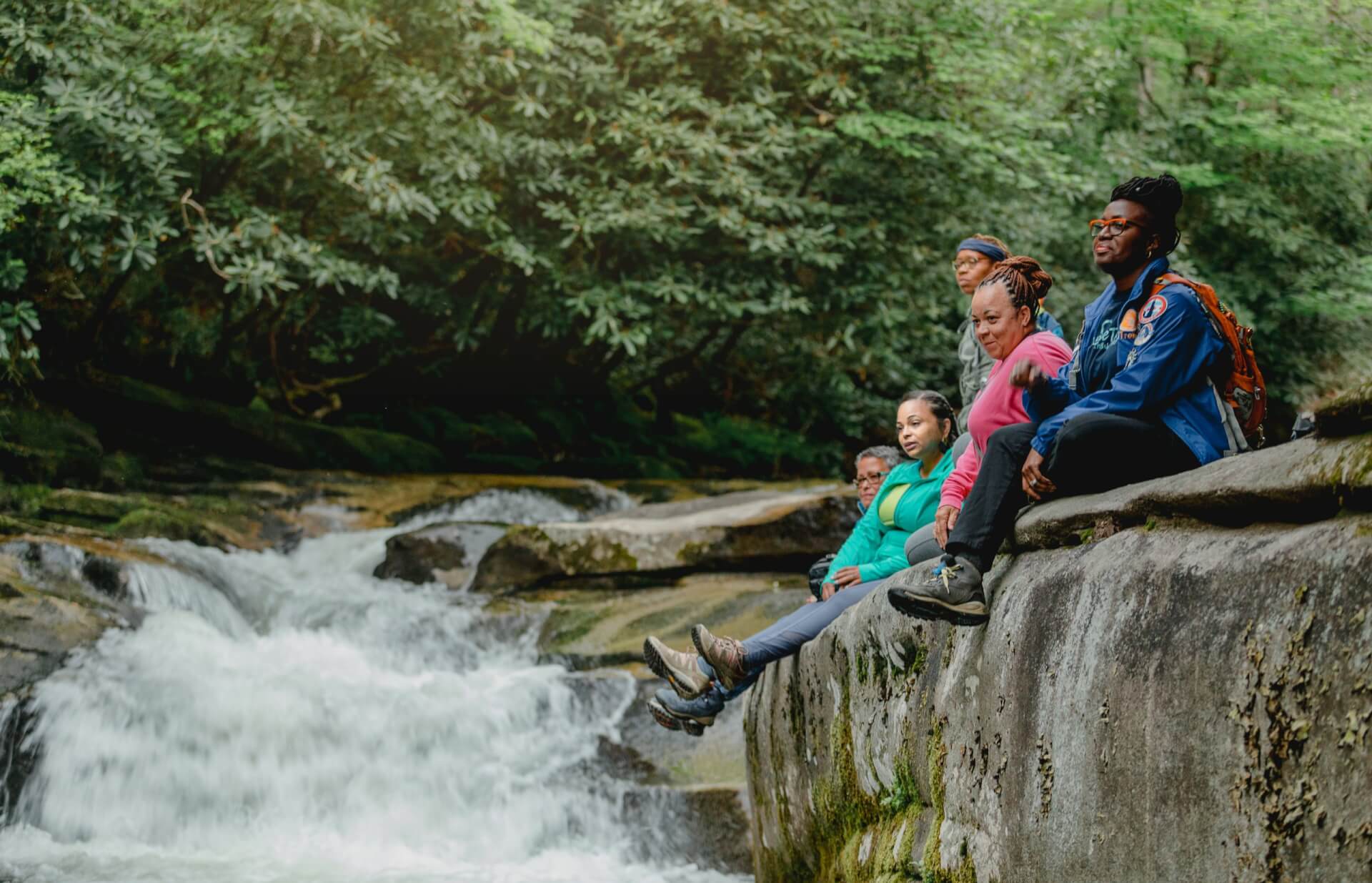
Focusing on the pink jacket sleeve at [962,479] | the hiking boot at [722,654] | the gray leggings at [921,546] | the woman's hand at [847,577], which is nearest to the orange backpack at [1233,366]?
the pink jacket sleeve at [962,479]

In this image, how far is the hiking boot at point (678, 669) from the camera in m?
5.32

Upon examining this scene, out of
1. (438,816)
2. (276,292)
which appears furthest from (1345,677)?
(276,292)

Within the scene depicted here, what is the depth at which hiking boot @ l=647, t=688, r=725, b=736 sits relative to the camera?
5367mm

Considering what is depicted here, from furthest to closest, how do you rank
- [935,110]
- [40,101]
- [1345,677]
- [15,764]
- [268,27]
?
[935,110]
[268,27]
[40,101]
[15,764]
[1345,677]

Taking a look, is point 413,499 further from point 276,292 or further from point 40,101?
point 40,101

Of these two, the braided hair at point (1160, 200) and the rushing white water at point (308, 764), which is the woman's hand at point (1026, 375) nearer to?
the braided hair at point (1160, 200)

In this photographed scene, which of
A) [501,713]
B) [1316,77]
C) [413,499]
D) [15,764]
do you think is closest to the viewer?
[15,764]

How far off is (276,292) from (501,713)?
8.28 metres

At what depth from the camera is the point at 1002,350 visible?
13.4ft

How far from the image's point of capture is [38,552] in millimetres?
9188

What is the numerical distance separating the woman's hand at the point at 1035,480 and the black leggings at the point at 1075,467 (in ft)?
0.05

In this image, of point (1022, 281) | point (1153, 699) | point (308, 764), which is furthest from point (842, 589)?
point (308, 764)

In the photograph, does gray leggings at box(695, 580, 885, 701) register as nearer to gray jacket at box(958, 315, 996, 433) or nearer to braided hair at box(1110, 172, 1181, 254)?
gray jacket at box(958, 315, 996, 433)

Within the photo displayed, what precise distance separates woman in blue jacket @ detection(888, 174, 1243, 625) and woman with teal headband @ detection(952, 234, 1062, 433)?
57 centimetres
